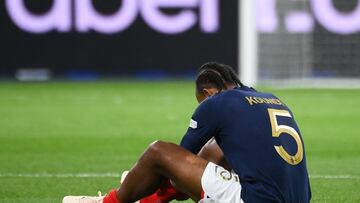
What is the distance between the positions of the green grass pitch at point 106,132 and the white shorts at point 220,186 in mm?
1819

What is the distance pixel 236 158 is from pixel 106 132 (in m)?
6.18

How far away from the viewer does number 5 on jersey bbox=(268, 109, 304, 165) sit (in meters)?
5.44

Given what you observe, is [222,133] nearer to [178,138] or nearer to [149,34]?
[178,138]

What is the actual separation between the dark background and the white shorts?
41.2 ft

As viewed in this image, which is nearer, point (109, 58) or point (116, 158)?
point (116, 158)

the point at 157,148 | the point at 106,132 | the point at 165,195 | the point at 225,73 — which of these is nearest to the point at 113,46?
the point at 106,132

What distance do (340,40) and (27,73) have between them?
19.1 ft

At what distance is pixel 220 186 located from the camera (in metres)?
5.47

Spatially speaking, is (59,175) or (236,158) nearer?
(236,158)

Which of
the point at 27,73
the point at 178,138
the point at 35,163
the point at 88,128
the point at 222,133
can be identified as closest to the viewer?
the point at 222,133

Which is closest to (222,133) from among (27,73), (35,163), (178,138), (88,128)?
(35,163)

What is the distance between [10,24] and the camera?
59.4ft

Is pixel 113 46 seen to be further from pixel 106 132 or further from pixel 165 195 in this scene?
pixel 165 195

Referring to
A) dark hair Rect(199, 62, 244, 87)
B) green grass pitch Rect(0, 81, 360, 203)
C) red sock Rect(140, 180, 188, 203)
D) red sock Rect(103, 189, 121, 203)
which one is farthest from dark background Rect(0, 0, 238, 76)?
red sock Rect(103, 189, 121, 203)
